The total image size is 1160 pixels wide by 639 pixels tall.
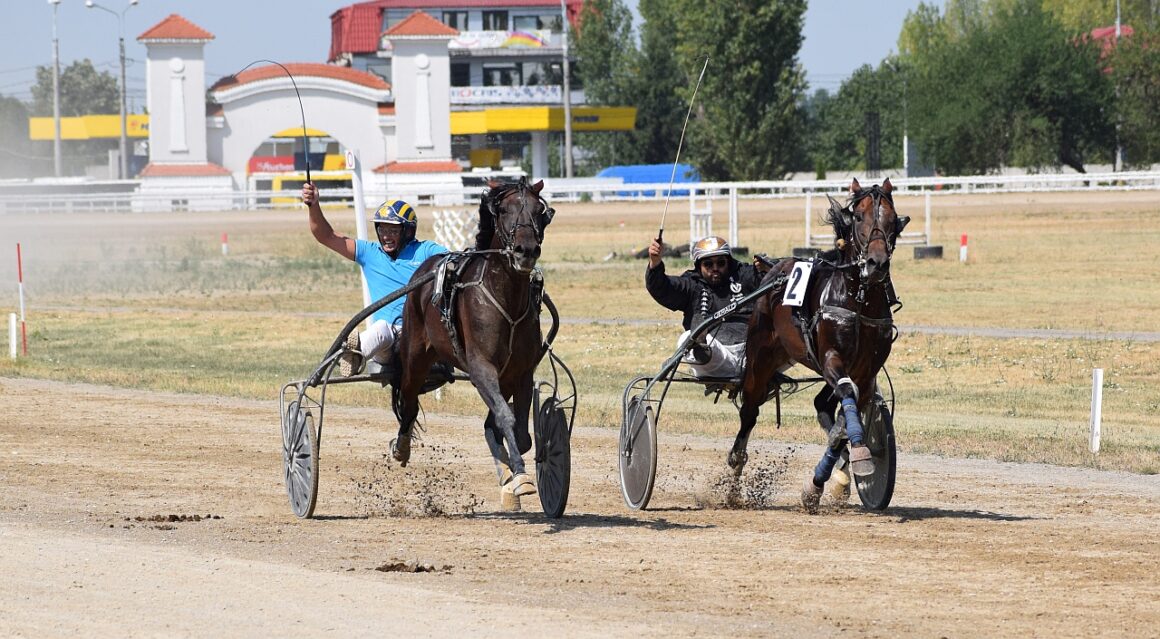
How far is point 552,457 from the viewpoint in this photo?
10.2 m

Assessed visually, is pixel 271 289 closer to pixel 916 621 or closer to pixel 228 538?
pixel 228 538

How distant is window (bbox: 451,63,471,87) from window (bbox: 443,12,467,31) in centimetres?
272

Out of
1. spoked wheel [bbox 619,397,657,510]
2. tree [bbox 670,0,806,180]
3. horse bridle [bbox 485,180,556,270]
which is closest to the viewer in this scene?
horse bridle [bbox 485,180,556,270]

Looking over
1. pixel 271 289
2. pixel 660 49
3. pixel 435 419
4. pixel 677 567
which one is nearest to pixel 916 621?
pixel 677 567

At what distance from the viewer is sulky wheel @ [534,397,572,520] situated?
33.2 ft

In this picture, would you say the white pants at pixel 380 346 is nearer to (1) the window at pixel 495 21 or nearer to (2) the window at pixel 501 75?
(2) the window at pixel 501 75

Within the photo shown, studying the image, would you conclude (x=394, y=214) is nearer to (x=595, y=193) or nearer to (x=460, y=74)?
(x=595, y=193)

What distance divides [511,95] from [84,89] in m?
81.6

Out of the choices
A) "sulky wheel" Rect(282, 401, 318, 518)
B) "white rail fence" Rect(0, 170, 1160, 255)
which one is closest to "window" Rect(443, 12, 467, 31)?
"white rail fence" Rect(0, 170, 1160, 255)

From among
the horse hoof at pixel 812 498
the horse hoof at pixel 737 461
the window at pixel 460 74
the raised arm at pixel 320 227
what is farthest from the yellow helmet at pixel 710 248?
the window at pixel 460 74

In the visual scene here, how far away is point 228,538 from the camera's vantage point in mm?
9570

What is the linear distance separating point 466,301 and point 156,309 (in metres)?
22.0

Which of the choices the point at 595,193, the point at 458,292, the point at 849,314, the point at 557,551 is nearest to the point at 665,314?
the point at 458,292

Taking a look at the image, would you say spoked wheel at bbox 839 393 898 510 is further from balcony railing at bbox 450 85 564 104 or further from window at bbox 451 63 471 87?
window at bbox 451 63 471 87
